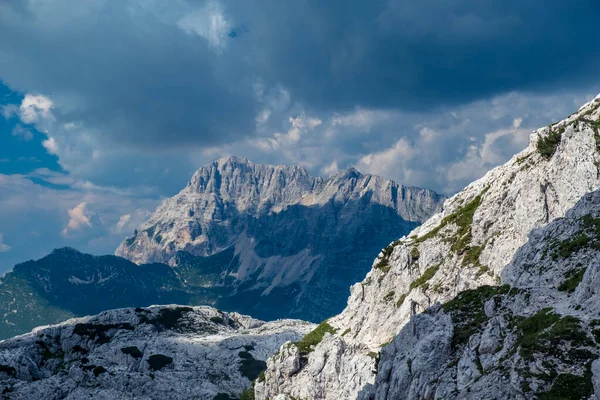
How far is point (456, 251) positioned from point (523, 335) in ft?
170

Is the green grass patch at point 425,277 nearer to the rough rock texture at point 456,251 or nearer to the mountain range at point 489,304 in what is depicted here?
the rough rock texture at point 456,251

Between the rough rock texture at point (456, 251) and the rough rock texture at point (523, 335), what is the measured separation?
13.7 feet

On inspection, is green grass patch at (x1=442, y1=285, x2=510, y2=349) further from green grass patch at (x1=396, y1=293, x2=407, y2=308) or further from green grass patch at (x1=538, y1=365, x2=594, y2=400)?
green grass patch at (x1=396, y1=293, x2=407, y2=308)

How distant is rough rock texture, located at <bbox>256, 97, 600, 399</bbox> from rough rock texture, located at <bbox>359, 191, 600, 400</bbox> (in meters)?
4.18

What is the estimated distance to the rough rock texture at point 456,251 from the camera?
287ft

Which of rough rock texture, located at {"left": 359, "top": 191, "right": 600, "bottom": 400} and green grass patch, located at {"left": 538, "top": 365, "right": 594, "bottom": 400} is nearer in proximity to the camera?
green grass patch, located at {"left": 538, "top": 365, "right": 594, "bottom": 400}

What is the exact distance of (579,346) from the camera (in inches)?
1750

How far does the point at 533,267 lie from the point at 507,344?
21643 millimetres

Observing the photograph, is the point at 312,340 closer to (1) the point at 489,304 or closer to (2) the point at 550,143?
(2) the point at 550,143

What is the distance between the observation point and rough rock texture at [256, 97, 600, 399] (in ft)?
287

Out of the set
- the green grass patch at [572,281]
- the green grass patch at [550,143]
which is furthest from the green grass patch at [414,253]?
the green grass patch at [572,281]

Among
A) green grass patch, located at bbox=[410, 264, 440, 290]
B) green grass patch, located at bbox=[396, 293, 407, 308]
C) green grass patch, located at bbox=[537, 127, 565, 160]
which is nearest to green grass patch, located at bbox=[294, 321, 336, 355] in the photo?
green grass patch, located at bbox=[396, 293, 407, 308]

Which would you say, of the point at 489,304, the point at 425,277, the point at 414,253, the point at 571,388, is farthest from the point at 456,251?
the point at 571,388

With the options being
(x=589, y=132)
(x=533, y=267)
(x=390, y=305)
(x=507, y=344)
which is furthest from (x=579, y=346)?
(x=390, y=305)
